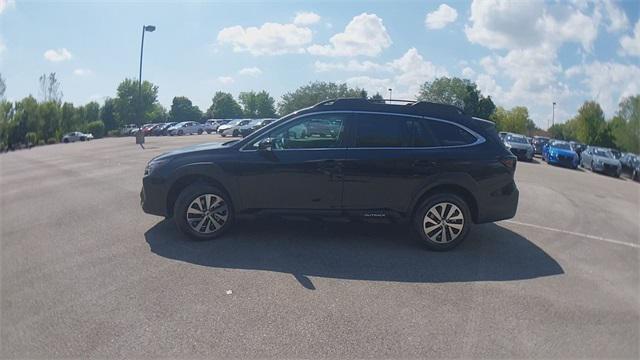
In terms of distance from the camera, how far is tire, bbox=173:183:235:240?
561 cm

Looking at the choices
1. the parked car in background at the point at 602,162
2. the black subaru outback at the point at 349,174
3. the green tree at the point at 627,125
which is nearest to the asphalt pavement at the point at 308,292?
the black subaru outback at the point at 349,174

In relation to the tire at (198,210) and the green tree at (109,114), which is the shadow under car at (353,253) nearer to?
the tire at (198,210)

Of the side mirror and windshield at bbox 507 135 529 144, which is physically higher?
windshield at bbox 507 135 529 144

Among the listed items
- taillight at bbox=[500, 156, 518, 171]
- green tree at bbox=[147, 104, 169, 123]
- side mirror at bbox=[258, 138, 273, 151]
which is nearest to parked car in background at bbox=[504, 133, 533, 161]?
taillight at bbox=[500, 156, 518, 171]

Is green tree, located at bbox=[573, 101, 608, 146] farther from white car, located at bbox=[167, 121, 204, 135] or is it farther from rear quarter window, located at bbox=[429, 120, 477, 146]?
rear quarter window, located at bbox=[429, 120, 477, 146]

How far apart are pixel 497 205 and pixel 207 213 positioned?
151 inches

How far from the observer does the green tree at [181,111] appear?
100438mm

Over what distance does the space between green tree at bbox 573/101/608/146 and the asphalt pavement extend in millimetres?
56229

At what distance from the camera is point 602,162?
23.4 metres

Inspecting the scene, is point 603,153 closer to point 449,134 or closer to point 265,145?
point 449,134

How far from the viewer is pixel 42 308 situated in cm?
399

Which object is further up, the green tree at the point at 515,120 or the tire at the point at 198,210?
the green tree at the point at 515,120

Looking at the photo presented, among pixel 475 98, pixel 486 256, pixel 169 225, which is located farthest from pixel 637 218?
pixel 475 98

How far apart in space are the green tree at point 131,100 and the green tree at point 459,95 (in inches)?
2068
